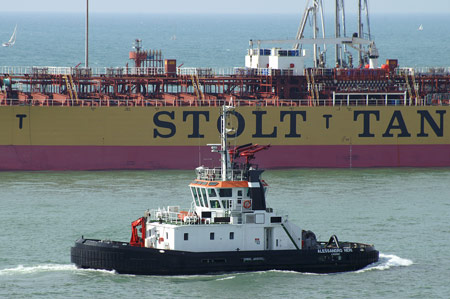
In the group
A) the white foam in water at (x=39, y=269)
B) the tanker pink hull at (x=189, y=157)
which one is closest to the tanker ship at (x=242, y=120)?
the tanker pink hull at (x=189, y=157)

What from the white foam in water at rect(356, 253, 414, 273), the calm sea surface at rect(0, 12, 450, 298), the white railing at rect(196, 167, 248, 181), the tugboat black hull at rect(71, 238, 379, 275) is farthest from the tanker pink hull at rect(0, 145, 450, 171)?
the tugboat black hull at rect(71, 238, 379, 275)

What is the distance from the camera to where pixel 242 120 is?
6103 cm

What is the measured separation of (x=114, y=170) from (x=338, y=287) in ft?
90.3

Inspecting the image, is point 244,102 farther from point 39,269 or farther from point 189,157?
point 39,269

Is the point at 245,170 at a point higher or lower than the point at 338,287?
higher

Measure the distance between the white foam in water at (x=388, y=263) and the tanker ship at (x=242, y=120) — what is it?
2143 cm

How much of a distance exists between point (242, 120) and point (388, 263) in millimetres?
25607

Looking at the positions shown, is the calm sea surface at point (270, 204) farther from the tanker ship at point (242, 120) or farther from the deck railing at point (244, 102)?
the deck railing at point (244, 102)

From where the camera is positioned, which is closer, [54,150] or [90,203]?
[90,203]

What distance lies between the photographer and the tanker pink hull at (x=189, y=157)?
5941 cm

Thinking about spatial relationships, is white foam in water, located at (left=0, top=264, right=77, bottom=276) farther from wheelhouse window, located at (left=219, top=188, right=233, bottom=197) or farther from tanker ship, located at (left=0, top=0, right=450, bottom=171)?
tanker ship, located at (left=0, top=0, right=450, bottom=171)

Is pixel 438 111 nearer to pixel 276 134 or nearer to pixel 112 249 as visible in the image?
pixel 276 134

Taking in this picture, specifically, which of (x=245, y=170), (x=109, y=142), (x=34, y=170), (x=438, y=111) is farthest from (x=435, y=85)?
(x=245, y=170)

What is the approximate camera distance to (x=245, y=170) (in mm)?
35469
